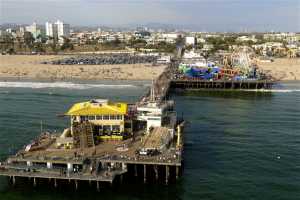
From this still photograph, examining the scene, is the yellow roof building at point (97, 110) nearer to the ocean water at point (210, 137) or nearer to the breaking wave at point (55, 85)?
the ocean water at point (210, 137)

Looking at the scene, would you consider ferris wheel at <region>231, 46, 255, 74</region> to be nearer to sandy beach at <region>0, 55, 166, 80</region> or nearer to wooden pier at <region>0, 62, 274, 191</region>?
sandy beach at <region>0, 55, 166, 80</region>

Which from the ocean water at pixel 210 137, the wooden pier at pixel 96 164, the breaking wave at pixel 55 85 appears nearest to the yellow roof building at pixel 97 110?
the wooden pier at pixel 96 164

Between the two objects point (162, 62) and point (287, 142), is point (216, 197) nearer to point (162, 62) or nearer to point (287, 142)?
point (287, 142)

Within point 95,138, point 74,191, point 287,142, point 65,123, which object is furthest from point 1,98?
point 287,142

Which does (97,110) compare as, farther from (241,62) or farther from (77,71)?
(77,71)

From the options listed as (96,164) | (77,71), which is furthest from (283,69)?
(96,164)

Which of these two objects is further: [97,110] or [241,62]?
[241,62]
